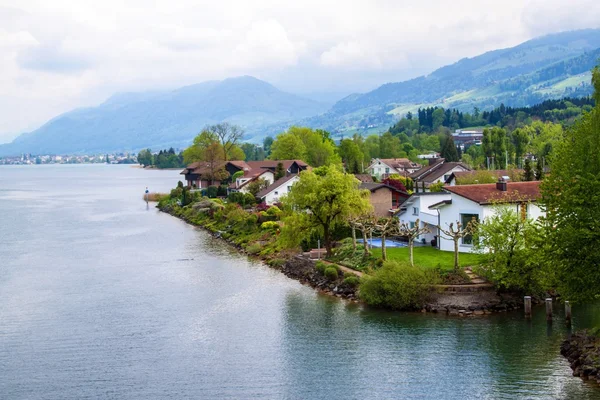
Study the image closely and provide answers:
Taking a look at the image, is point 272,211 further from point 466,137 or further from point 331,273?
point 466,137

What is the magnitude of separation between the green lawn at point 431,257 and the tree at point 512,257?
143 cm

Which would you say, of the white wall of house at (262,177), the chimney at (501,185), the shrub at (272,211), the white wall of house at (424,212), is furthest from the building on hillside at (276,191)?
the chimney at (501,185)

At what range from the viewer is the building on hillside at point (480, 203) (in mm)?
38125

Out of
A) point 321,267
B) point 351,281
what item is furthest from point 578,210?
point 321,267

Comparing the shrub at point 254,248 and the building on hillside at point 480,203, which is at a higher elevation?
the building on hillside at point 480,203

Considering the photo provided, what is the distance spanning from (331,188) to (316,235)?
572 cm

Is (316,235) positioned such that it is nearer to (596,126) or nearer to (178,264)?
(178,264)

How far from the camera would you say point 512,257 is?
102 ft

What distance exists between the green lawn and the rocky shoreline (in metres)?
7.98

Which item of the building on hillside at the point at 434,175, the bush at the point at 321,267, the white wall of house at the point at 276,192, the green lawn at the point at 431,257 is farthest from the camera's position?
the building on hillside at the point at 434,175

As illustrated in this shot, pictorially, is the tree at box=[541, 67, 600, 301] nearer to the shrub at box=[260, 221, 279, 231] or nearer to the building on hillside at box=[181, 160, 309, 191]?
the shrub at box=[260, 221, 279, 231]

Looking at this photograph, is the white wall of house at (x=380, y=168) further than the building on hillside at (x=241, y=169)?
Yes

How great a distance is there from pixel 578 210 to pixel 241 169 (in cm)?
6938

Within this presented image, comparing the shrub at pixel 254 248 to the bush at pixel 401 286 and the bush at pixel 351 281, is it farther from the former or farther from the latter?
the bush at pixel 401 286
